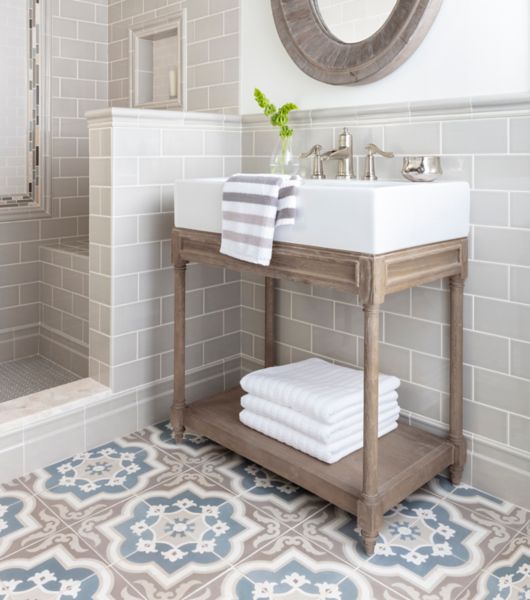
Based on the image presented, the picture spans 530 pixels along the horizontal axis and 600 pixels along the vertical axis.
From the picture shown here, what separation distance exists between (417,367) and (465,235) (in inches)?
20.4

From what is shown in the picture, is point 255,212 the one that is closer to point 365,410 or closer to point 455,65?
point 365,410

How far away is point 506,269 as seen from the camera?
1.92 metres

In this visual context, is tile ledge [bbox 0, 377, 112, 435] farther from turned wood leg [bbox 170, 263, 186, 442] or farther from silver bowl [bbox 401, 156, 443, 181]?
silver bowl [bbox 401, 156, 443, 181]

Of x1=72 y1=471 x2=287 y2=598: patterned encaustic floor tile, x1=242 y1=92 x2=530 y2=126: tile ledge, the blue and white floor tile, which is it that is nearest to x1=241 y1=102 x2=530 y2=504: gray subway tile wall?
x1=242 y1=92 x2=530 y2=126: tile ledge

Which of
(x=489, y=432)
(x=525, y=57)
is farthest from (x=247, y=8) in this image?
(x=489, y=432)

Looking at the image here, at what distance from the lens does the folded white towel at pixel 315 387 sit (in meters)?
1.94

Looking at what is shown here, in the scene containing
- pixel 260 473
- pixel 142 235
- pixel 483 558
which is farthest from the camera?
pixel 142 235

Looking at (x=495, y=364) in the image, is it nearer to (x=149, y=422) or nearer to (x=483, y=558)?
(x=483, y=558)

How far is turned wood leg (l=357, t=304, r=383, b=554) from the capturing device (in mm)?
1659

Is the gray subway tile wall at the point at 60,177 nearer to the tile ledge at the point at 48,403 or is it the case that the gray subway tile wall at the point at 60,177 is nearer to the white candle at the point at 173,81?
the white candle at the point at 173,81

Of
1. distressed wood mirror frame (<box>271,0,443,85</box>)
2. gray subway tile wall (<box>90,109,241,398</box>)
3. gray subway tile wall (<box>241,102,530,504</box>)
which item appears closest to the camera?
gray subway tile wall (<box>241,102,530,504</box>)

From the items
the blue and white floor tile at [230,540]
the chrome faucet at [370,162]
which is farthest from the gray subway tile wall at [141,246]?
the chrome faucet at [370,162]

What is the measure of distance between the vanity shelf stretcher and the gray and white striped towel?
6 cm

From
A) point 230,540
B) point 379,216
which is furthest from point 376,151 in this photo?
point 230,540
